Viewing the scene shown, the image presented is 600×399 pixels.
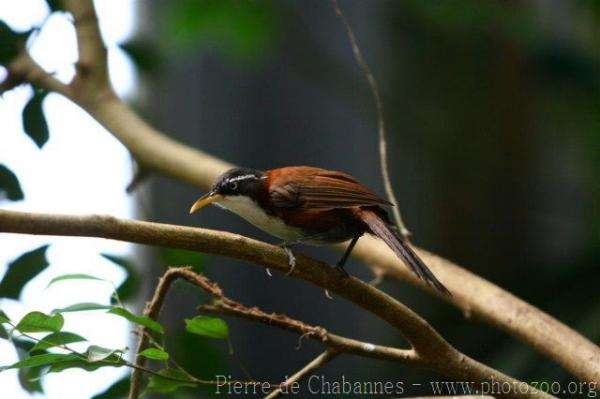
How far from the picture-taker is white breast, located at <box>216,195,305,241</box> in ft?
8.43

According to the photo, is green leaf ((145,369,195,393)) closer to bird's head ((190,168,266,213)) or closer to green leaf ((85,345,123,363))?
green leaf ((85,345,123,363))

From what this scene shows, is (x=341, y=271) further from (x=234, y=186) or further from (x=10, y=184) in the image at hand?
(x=10, y=184)

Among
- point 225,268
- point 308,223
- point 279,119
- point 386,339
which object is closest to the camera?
point 308,223

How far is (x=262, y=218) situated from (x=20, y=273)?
720 millimetres

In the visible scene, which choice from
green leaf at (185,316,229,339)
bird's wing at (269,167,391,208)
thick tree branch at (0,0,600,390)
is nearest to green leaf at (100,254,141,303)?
bird's wing at (269,167,391,208)

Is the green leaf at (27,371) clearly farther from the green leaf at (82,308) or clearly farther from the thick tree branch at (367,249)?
the thick tree branch at (367,249)

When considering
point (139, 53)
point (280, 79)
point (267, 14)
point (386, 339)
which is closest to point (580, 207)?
point (386, 339)

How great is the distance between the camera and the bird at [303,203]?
97.3 inches

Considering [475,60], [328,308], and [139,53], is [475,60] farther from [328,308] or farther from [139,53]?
[139,53]

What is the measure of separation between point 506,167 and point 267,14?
83.2 inches

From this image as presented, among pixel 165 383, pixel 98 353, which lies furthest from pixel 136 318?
pixel 165 383

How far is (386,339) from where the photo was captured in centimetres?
527

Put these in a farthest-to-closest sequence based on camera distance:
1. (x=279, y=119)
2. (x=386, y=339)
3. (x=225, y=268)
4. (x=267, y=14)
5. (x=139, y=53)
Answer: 1. (x=279, y=119)
2. (x=225, y=268)
3. (x=386, y=339)
4. (x=267, y=14)
5. (x=139, y=53)

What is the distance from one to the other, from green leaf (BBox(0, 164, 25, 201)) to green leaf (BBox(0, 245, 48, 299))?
0.17 meters
